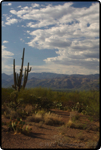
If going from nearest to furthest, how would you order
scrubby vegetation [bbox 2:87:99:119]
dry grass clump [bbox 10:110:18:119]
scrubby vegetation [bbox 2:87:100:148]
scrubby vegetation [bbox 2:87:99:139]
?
1. scrubby vegetation [bbox 2:87:100:148]
2. scrubby vegetation [bbox 2:87:99:139]
3. dry grass clump [bbox 10:110:18:119]
4. scrubby vegetation [bbox 2:87:99:119]

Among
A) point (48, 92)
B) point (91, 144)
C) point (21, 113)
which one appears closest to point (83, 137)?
point (91, 144)

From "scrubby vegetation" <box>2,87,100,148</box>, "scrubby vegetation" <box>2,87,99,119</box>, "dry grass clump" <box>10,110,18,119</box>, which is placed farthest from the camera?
"scrubby vegetation" <box>2,87,99,119</box>

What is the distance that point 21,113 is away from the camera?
12031 millimetres

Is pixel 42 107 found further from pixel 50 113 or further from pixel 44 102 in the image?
pixel 50 113

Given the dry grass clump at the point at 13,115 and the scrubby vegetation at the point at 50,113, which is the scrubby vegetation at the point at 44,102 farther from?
the dry grass clump at the point at 13,115

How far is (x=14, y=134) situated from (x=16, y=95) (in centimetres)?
746

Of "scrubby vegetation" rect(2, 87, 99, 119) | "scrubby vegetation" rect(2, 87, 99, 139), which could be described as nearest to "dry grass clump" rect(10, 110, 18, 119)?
"scrubby vegetation" rect(2, 87, 99, 139)

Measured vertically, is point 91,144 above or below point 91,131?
above

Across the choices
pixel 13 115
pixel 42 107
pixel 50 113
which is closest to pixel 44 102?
pixel 42 107

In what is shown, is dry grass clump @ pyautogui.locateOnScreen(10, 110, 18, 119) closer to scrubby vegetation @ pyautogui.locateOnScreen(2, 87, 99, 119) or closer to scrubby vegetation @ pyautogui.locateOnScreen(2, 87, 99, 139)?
scrubby vegetation @ pyautogui.locateOnScreen(2, 87, 99, 139)

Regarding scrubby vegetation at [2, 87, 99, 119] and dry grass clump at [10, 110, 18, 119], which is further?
scrubby vegetation at [2, 87, 99, 119]

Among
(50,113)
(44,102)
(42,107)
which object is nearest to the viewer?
(50,113)

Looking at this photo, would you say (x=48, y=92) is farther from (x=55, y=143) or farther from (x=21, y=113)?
(x=55, y=143)

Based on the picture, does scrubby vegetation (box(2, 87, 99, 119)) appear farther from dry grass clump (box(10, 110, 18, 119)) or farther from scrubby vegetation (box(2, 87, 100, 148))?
dry grass clump (box(10, 110, 18, 119))
